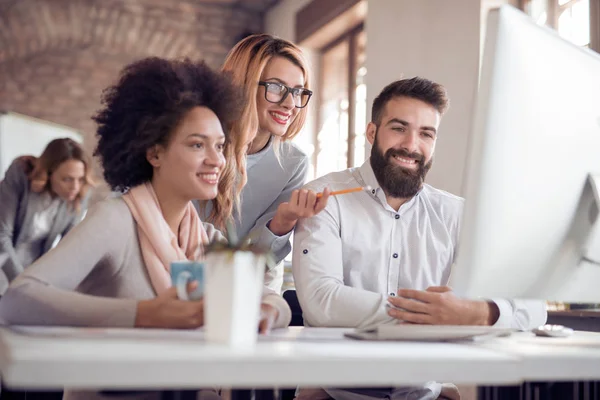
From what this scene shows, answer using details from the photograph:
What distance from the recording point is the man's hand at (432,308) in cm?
151

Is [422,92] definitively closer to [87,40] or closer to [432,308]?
[432,308]

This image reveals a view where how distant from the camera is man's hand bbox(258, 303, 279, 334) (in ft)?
4.39

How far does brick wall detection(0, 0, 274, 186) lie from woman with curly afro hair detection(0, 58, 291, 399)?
4.32 metres

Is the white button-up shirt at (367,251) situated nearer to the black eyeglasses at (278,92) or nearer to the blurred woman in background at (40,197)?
the black eyeglasses at (278,92)

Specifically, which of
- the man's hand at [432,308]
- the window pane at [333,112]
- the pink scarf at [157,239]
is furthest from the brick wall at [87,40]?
the man's hand at [432,308]

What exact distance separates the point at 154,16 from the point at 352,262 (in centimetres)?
550

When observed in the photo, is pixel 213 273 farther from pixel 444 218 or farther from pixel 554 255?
pixel 444 218

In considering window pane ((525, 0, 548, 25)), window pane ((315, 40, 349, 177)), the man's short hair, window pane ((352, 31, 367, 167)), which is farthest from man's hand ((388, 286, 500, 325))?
window pane ((315, 40, 349, 177))

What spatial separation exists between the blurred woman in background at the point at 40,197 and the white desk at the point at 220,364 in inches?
124

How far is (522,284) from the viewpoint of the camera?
3.78 ft

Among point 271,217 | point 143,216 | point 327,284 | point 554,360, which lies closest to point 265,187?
point 271,217

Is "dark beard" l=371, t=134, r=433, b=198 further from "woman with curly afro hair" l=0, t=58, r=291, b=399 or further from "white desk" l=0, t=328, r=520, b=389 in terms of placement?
"white desk" l=0, t=328, r=520, b=389

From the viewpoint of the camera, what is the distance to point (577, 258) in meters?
1.18

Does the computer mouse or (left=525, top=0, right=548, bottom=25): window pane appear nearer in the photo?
the computer mouse
